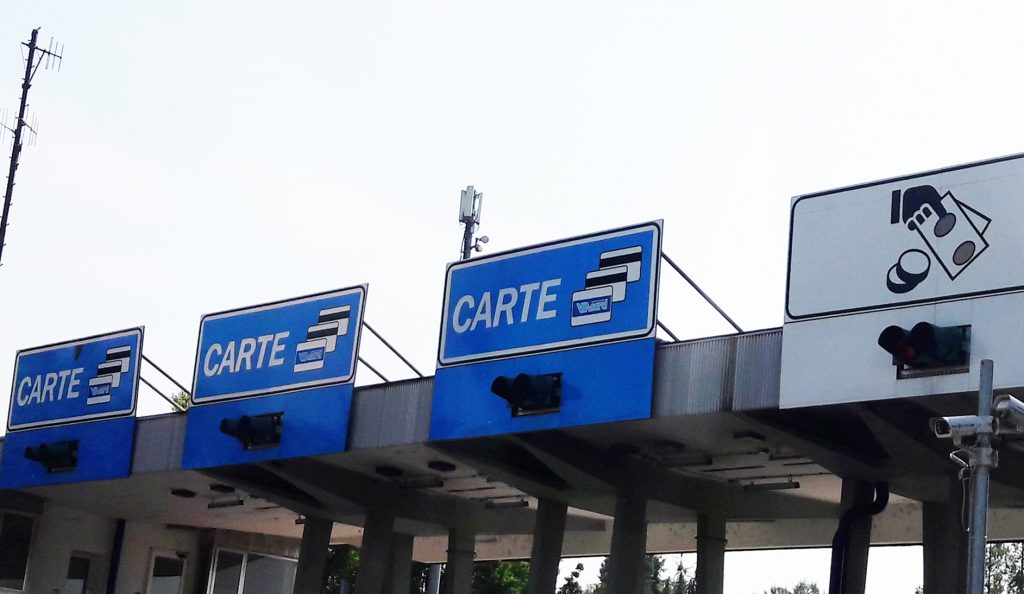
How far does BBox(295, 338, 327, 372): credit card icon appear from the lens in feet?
75.6

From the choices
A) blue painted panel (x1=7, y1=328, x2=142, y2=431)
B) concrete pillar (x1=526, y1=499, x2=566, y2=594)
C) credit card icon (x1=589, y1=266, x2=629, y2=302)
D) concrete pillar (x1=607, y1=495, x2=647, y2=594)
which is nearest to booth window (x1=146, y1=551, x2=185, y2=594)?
blue painted panel (x1=7, y1=328, x2=142, y2=431)

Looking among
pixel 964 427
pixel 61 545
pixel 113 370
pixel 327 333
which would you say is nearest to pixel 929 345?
pixel 964 427

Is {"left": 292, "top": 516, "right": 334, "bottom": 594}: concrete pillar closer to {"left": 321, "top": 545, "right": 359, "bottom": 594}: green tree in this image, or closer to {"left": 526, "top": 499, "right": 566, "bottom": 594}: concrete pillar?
{"left": 526, "top": 499, "right": 566, "bottom": 594}: concrete pillar

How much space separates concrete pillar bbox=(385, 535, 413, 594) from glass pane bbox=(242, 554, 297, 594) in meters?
5.33

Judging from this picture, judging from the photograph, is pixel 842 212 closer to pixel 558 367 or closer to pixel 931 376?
pixel 931 376

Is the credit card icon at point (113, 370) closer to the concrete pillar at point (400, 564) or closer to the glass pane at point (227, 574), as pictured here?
the concrete pillar at point (400, 564)

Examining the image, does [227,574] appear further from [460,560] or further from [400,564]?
[460,560]

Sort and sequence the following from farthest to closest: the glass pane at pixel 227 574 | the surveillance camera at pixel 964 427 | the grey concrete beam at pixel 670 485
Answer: the glass pane at pixel 227 574
the grey concrete beam at pixel 670 485
the surveillance camera at pixel 964 427

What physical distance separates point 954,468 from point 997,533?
23.6ft

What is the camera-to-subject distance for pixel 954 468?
19266 millimetres

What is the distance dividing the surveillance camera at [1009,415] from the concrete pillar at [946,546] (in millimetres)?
7294

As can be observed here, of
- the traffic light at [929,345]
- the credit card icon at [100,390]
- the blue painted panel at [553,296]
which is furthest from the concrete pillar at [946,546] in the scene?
the credit card icon at [100,390]

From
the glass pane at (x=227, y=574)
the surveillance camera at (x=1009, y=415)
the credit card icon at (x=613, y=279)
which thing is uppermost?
the credit card icon at (x=613, y=279)

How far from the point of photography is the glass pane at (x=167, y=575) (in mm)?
32906
